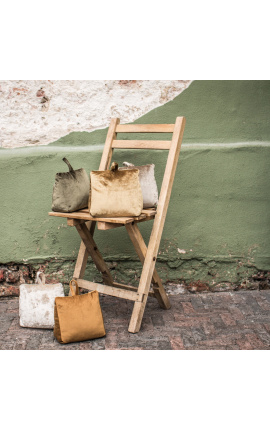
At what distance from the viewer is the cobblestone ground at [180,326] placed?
3.37m

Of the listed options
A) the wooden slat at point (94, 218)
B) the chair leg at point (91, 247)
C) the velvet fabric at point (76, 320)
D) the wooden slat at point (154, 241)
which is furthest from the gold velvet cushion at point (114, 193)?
the velvet fabric at point (76, 320)

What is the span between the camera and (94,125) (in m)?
4.29

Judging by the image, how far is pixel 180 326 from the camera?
145 inches

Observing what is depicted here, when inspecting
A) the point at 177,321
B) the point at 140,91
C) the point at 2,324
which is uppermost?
the point at 140,91

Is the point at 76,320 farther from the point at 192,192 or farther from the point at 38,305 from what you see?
the point at 192,192

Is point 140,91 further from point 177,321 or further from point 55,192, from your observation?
point 177,321

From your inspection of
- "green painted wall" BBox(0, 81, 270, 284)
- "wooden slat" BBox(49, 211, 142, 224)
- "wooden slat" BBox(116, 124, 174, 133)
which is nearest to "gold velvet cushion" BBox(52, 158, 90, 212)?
"wooden slat" BBox(49, 211, 142, 224)

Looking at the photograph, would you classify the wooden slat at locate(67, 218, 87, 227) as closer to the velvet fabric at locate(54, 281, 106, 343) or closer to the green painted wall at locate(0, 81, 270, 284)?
the velvet fabric at locate(54, 281, 106, 343)

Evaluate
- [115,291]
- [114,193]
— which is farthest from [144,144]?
[115,291]

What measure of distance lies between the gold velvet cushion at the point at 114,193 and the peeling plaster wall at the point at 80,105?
1064mm

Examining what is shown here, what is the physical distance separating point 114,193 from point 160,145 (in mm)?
645

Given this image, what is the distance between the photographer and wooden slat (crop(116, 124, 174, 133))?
12.3ft

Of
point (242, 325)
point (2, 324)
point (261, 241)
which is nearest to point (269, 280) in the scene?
point (261, 241)

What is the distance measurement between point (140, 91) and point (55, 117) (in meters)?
0.81
